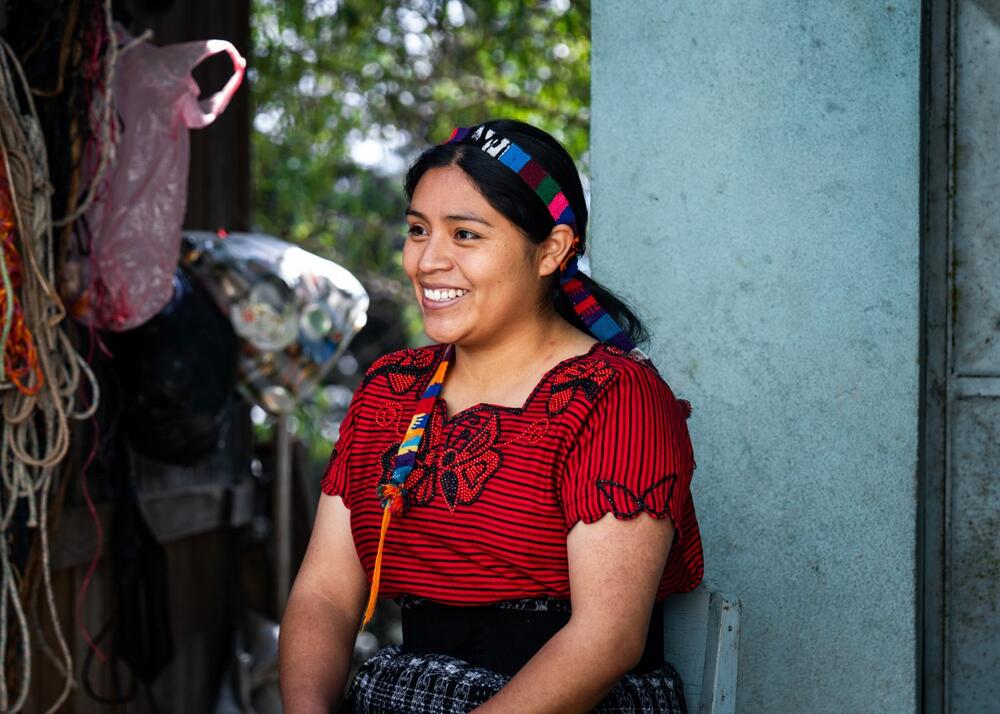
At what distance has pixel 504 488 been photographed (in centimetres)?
188

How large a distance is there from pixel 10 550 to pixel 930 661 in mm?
2106

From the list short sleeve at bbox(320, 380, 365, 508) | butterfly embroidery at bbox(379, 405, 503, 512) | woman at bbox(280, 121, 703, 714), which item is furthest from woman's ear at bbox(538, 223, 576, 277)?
short sleeve at bbox(320, 380, 365, 508)

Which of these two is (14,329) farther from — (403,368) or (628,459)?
(628,459)

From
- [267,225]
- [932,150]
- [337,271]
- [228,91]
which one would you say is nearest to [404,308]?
[267,225]

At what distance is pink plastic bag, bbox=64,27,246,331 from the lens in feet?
9.73

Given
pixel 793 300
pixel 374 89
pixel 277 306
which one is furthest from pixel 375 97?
pixel 793 300

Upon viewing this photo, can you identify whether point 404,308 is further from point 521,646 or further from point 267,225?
point 521,646

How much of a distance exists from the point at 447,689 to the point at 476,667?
0.21 feet

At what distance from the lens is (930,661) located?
2.39 m

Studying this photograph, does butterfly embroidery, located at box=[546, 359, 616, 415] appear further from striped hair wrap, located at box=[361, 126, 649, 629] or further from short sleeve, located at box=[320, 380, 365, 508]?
short sleeve, located at box=[320, 380, 365, 508]

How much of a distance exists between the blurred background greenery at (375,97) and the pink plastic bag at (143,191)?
9.73 ft

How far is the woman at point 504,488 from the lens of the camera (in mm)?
1783

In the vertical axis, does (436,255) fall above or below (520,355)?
above

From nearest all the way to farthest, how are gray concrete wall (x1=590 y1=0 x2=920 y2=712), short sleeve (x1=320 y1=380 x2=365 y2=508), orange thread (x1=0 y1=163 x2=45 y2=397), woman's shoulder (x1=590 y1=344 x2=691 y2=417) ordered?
1. woman's shoulder (x1=590 y1=344 x2=691 y2=417)
2. short sleeve (x1=320 y1=380 x2=365 y2=508)
3. gray concrete wall (x1=590 y1=0 x2=920 y2=712)
4. orange thread (x1=0 y1=163 x2=45 y2=397)
